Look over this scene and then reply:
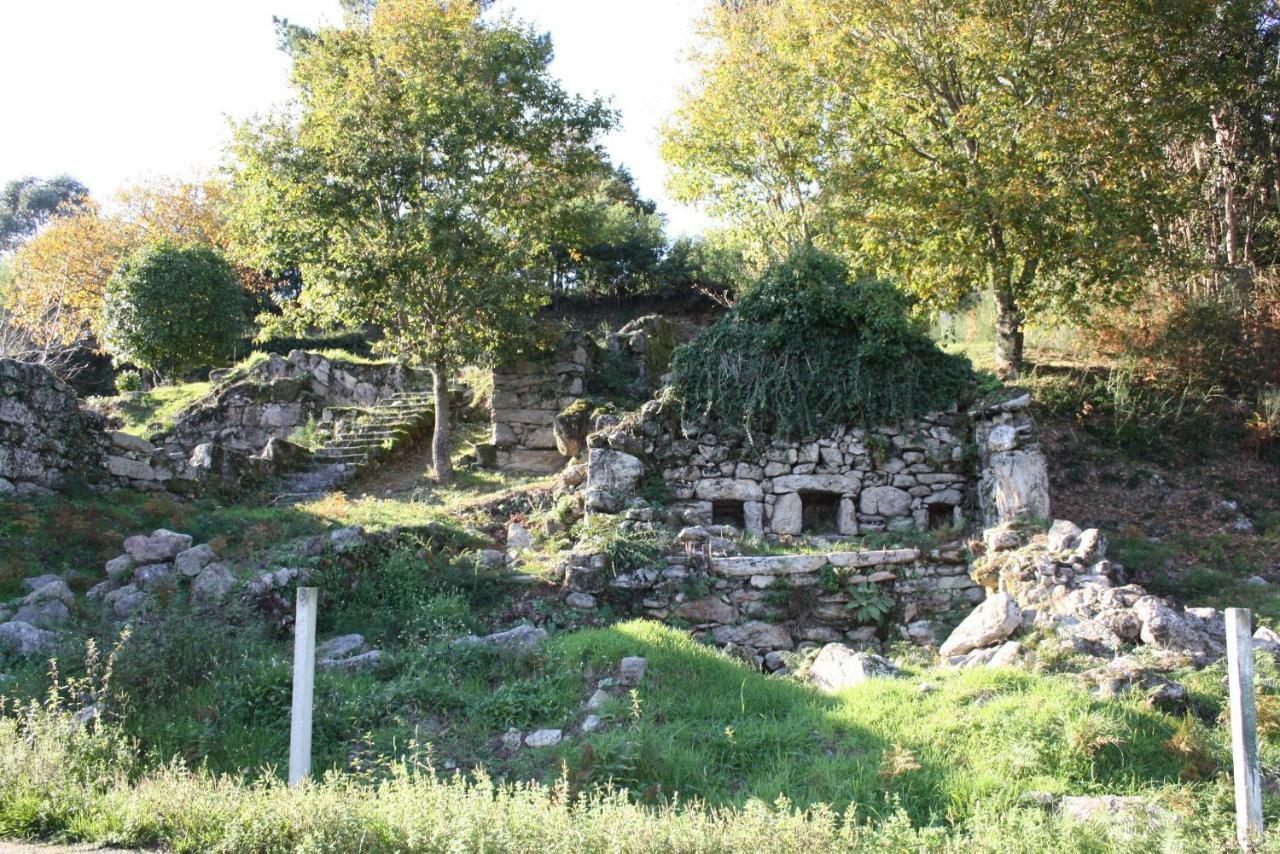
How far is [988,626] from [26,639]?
7.19 metres

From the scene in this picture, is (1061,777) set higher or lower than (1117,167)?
lower

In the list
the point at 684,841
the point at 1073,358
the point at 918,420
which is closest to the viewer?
the point at 684,841

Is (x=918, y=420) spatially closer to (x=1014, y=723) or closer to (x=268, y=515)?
(x=1014, y=723)

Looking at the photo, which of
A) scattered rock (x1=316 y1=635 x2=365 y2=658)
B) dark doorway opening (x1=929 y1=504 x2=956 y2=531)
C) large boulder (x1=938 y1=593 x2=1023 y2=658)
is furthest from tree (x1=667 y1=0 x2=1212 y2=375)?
scattered rock (x1=316 y1=635 x2=365 y2=658)

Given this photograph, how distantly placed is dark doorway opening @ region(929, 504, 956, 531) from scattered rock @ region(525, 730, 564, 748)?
631 cm

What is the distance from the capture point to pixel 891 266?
13.4 meters

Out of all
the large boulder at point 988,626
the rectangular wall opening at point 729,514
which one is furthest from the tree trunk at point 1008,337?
the large boulder at point 988,626

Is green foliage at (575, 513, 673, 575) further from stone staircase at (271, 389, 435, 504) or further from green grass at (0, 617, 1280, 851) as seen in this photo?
stone staircase at (271, 389, 435, 504)

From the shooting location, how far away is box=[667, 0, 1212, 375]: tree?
1259 cm

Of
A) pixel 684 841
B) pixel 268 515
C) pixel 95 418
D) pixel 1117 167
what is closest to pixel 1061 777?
pixel 684 841

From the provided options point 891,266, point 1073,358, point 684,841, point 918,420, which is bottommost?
point 684,841

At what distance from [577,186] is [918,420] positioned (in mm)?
7468

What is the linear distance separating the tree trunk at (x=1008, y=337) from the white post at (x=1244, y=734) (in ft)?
32.3

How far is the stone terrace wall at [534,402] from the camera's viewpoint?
52.9 feet
